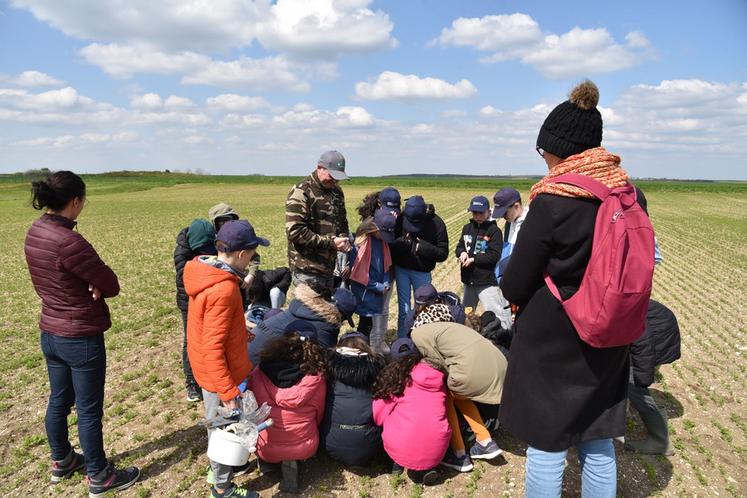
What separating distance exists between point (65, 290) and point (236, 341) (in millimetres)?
1208

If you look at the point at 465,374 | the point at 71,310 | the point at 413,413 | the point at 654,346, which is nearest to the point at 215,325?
the point at 71,310

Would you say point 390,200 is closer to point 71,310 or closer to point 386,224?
point 386,224

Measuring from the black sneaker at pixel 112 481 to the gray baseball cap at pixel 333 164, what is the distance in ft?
9.86

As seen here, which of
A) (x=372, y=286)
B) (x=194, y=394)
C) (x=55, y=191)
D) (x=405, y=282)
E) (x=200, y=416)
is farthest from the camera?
(x=405, y=282)

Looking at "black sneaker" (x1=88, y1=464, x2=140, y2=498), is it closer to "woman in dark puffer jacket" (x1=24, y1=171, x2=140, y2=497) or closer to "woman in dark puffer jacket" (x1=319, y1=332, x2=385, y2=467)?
"woman in dark puffer jacket" (x1=24, y1=171, x2=140, y2=497)

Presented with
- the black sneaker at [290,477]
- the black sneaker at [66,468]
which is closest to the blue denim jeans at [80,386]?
the black sneaker at [66,468]

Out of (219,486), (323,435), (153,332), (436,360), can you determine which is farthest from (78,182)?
(153,332)

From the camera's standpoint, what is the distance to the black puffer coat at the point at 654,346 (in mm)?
3566

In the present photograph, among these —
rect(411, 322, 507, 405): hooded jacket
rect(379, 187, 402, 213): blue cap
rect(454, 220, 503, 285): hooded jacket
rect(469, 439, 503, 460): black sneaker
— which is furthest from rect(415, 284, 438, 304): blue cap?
rect(454, 220, 503, 285): hooded jacket

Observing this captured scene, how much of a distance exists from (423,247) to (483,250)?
803 millimetres

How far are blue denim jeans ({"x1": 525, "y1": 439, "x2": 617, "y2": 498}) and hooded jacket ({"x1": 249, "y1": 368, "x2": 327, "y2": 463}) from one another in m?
1.53

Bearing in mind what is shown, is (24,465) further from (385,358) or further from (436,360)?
(436,360)

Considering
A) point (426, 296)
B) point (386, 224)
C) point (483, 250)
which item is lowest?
point (426, 296)

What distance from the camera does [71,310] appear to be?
10.1ft
